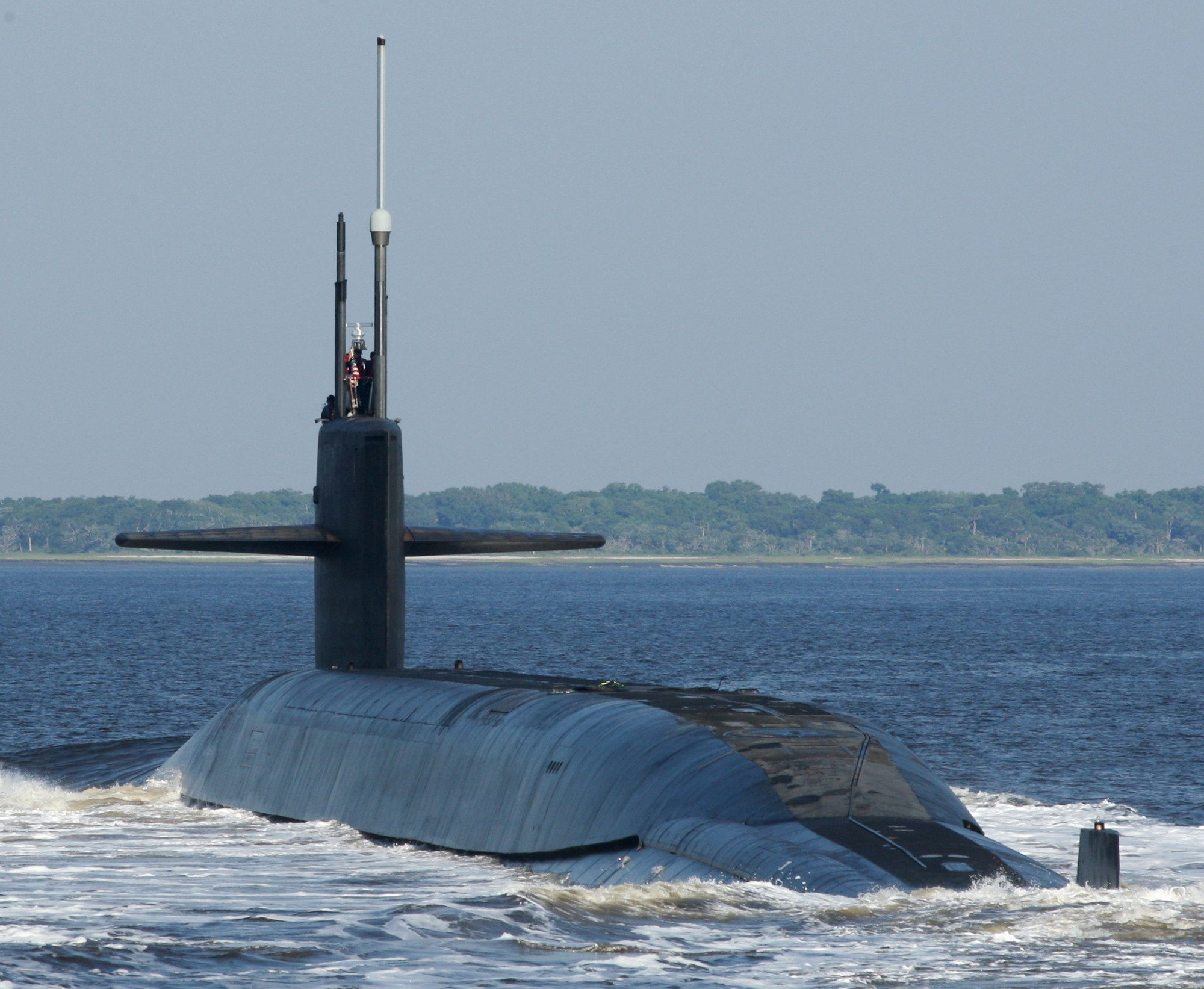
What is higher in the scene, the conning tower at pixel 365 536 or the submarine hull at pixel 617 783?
the conning tower at pixel 365 536

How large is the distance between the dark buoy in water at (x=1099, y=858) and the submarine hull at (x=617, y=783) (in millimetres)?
387

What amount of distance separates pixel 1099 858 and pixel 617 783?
4.86m

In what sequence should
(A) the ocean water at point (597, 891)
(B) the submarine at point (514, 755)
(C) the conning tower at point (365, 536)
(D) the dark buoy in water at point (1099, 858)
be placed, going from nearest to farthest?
(A) the ocean water at point (597, 891), (D) the dark buoy in water at point (1099, 858), (B) the submarine at point (514, 755), (C) the conning tower at point (365, 536)

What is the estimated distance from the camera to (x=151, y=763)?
27734 mm

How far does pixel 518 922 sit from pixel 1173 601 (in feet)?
421

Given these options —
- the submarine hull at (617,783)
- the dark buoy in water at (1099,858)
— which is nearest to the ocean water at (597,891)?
the dark buoy in water at (1099,858)

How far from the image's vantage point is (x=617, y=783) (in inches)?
695

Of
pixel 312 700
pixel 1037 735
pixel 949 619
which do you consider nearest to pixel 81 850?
pixel 312 700

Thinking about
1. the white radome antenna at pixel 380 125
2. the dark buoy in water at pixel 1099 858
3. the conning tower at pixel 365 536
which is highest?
the white radome antenna at pixel 380 125

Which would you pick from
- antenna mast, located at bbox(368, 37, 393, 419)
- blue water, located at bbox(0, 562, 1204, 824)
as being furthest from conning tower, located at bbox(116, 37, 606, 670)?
blue water, located at bbox(0, 562, 1204, 824)

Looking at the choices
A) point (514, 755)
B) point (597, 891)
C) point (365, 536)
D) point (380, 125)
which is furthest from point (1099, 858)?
point (380, 125)

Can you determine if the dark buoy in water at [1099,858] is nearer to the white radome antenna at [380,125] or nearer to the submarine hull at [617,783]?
the submarine hull at [617,783]

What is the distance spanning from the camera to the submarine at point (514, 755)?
15992 mm

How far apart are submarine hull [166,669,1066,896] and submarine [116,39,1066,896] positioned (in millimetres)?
25
